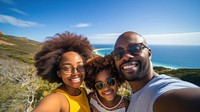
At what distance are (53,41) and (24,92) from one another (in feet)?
43.8

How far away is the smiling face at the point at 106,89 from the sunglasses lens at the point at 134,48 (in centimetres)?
68

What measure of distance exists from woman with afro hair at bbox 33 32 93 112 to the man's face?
75cm

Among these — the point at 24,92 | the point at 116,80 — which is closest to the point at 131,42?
the point at 116,80

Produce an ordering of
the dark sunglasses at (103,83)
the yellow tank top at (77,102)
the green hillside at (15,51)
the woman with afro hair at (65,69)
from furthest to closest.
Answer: the green hillside at (15,51)
the dark sunglasses at (103,83)
the yellow tank top at (77,102)
the woman with afro hair at (65,69)

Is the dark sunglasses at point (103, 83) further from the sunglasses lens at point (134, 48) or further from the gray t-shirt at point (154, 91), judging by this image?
the gray t-shirt at point (154, 91)

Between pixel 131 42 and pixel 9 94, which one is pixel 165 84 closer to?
pixel 131 42

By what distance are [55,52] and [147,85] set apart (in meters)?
1.84

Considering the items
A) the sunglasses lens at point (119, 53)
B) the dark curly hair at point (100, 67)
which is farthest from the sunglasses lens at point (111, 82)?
the sunglasses lens at point (119, 53)

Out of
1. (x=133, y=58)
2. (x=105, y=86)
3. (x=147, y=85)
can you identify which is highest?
(x=133, y=58)

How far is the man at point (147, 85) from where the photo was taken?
1.39 metres

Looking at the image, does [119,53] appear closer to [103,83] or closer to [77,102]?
[103,83]

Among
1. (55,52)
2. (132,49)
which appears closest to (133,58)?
(132,49)

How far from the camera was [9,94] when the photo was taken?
14836mm

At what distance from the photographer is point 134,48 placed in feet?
8.79
